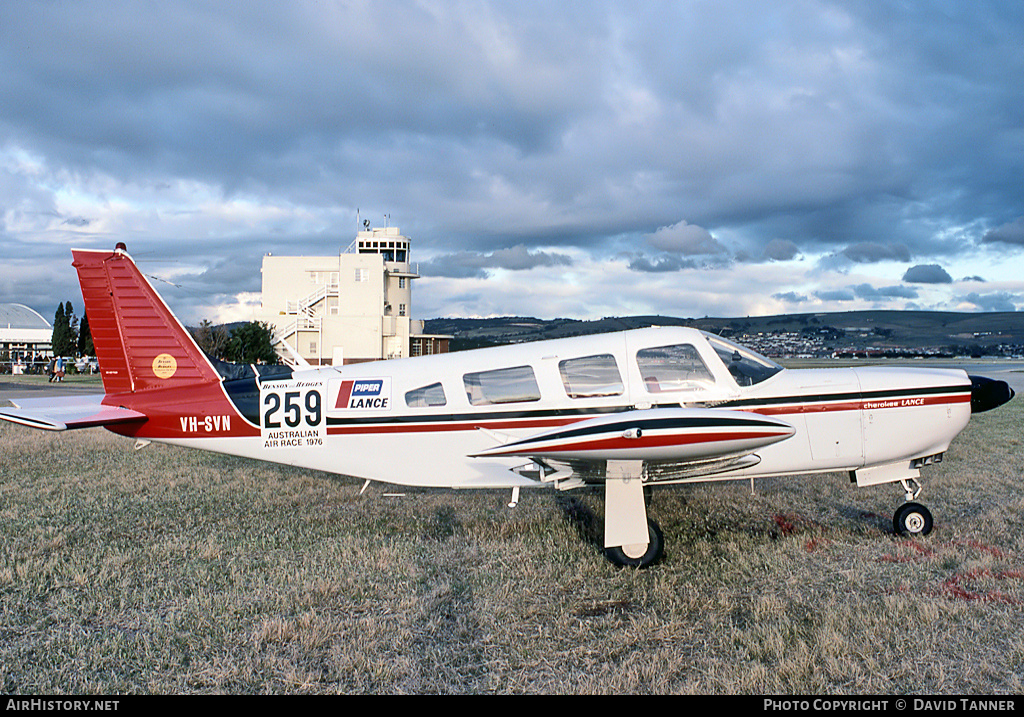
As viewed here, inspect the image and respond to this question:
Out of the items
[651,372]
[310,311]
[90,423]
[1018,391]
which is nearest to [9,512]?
[90,423]

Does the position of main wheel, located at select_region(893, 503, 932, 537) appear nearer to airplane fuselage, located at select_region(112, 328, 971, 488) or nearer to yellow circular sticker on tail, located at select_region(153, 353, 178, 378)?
airplane fuselage, located at select_region(112, 328, 971, 488)

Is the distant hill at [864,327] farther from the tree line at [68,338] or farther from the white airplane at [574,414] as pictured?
the white airplane at [574,414]

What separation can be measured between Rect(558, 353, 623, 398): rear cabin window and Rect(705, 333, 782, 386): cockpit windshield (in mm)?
1045

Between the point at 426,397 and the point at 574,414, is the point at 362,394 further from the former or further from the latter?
the point at 574,414

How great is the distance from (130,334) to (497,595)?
5210 millimetres

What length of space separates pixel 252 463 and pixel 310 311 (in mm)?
42882

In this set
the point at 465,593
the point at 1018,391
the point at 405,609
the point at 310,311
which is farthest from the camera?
the point at 310,311

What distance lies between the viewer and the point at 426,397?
22.3 feet

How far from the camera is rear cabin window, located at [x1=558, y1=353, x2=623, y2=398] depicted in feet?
21.3

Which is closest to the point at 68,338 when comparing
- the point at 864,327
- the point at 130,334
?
the point at 130,334

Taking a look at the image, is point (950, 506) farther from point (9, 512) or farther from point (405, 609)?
point (9, 512)

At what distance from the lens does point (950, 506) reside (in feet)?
26.4

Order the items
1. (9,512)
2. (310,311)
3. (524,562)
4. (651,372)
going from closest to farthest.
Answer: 1. (524,562)
2. (651,372)
3. (9,512)
4. (310,311)

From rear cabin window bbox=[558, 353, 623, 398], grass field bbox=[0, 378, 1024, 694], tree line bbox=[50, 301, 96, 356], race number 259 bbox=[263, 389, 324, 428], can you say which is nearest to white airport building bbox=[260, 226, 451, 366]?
tree line bbox=[50, 301, 96, 356]
